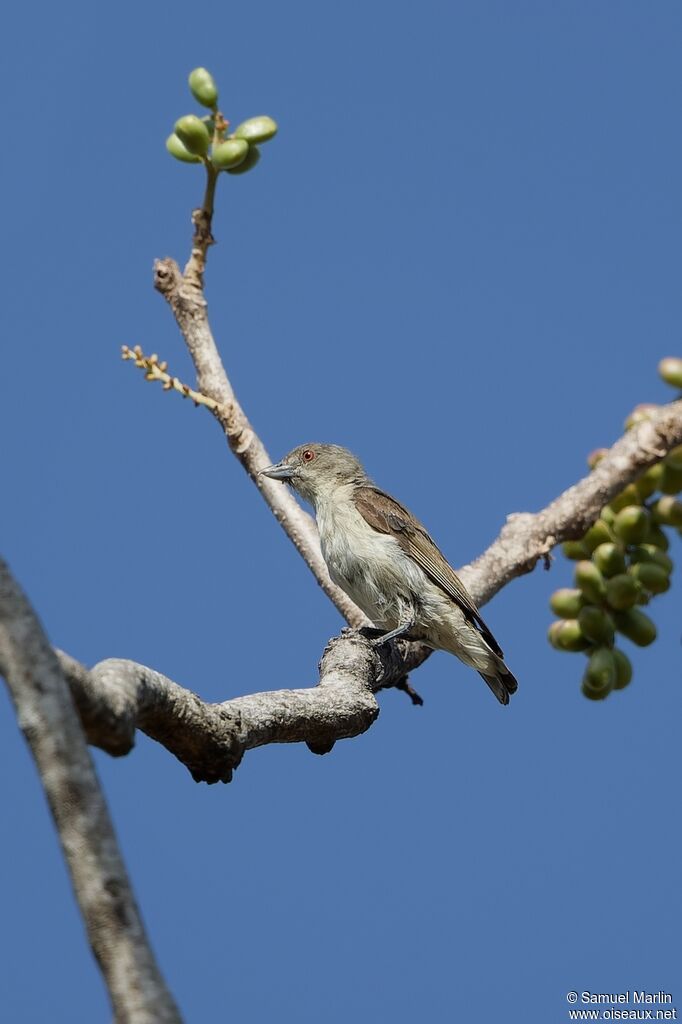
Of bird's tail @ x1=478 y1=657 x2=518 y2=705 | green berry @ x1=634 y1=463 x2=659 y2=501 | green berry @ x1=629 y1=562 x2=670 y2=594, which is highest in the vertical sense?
bird's tail @ x1=478 y1=657 x2=518 y2=705

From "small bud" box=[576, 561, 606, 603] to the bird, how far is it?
112 inches

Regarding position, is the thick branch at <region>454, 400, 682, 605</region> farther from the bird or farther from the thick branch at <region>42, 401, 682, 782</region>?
the bird

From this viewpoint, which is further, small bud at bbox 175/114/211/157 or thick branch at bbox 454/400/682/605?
small bud at bbox 175/114/211/157

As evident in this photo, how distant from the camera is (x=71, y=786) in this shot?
6.59 ft

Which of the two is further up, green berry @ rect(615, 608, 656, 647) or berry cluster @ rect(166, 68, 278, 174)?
berry cluster @ rect(166, 68, 278, 174)

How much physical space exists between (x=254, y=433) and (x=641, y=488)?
114 inches

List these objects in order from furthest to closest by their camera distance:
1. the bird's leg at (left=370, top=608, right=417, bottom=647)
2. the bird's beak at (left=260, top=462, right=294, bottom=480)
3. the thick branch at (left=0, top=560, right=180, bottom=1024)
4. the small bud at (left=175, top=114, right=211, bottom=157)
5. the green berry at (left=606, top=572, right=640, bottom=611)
Result: the bird's beak at (left=260, top=462, right=294, bottom=480) < the bird's leg at (left=370, top=608, right=417, bottom=647) < the small bud at (left=175, top=114, right=211, bottom=157) < the green berry at (left=606, top=572, right=640, bottom=611) < the thick branch at (left=0, top=560, right=180, bottom=1024)

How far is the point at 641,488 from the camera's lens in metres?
3.31

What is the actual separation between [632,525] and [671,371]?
0.44m

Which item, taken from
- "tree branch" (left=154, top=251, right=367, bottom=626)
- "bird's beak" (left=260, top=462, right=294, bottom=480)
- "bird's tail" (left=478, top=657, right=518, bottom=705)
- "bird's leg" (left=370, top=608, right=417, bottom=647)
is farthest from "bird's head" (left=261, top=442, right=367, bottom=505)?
"bird's tail" (left=478, top=657, right=518, bottom=705)

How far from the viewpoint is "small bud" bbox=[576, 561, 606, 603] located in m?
3.18

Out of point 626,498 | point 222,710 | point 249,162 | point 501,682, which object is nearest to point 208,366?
point 249,162

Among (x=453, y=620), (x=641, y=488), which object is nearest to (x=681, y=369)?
(x=641, y=488)

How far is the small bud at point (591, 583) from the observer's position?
318 cm
